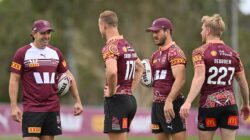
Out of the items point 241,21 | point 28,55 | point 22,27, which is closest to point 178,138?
point 28,55

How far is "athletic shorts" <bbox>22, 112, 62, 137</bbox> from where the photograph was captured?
40.1ft

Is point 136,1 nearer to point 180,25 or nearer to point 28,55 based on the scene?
point 180,25

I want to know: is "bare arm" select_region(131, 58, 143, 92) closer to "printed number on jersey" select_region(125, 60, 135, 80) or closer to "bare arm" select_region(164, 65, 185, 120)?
"printed number on jersey" select_region(125, 60, 135, 80)

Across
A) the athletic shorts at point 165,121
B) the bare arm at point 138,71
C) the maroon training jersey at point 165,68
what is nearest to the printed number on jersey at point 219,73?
the maroon training jersey at point 165,68

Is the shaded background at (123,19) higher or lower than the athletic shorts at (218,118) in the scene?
higher

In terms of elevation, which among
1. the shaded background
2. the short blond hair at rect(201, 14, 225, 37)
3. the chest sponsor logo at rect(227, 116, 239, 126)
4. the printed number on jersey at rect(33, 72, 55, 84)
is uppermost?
the shaded background

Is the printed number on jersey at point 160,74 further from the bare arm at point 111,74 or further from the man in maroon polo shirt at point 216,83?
the bare arm at point 111,74

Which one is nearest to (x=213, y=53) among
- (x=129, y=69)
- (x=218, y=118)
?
(x=218, y=118)

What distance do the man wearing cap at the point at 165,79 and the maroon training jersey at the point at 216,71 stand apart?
421 millimetres

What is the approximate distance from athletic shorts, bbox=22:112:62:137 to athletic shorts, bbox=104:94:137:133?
0.88 meters

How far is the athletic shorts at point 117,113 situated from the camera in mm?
11977

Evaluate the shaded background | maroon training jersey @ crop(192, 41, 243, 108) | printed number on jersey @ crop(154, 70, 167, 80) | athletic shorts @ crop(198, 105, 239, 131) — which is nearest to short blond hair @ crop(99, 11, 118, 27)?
printed number on jersey @ crop(154, 70, 167, 80)

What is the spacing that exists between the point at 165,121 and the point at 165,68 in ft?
2.78

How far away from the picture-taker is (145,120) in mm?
31281
